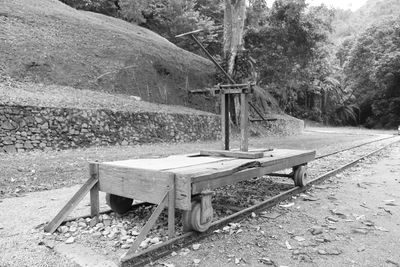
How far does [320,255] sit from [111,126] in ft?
30.1

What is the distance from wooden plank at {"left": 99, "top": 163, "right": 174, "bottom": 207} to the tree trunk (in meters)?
13.2

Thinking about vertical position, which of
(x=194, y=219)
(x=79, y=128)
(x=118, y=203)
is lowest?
(x=118, y=203)

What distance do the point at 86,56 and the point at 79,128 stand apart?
19.9ft

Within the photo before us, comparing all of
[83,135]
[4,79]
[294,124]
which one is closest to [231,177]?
[83,135]

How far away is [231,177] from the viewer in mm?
3988

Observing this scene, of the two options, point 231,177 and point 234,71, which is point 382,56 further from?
point 231,177

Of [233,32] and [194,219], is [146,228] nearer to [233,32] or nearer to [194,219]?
[194,219]

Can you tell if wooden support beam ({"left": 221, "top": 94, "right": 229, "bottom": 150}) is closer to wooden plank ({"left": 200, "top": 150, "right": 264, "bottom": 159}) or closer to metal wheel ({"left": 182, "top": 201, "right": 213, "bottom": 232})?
wooden plank ({"left": 200, "top": 150, "right": 264, "bottom": 159})

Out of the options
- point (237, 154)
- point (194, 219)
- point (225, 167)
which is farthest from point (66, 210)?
point (237, 154)

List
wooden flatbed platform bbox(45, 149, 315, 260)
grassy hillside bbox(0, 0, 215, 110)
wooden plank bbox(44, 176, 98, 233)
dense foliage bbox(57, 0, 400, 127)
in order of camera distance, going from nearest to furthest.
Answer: wooden flatbed platform bbox(45, 149, 315, 260) < wooden plank bbox(44, 176, 98, 233) < grassy hillside bbox(0, 0, 215, 110) < dense foliage bbox(57, 0, 400, 127)

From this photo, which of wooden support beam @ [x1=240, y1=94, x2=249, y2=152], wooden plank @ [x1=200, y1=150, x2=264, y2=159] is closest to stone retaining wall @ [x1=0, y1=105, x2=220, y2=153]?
wooden plank @ [x1=200, y1=150, x2=264, y2=159]

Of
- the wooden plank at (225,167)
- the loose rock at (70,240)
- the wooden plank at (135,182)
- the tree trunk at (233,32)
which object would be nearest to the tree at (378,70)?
the tree trunk at (233,32)

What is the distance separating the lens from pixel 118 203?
14.4 feet

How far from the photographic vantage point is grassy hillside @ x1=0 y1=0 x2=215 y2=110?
1312 centimetres
